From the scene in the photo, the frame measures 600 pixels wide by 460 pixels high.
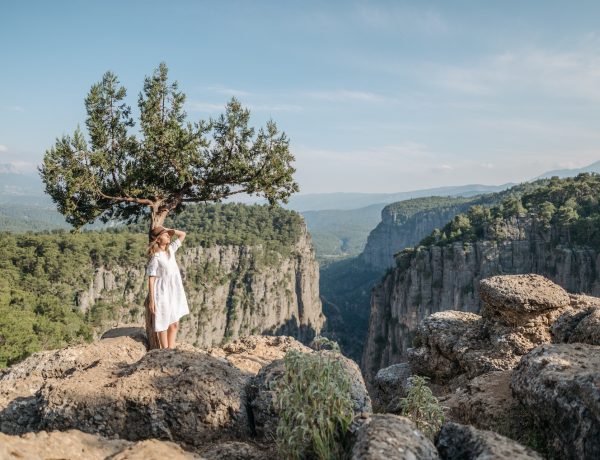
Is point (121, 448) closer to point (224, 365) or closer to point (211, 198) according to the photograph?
point (224, 365)

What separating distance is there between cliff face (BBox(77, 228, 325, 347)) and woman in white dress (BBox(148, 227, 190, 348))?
219 ft

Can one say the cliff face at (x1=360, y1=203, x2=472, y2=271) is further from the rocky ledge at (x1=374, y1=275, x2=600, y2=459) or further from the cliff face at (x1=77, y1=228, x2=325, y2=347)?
the rocky ledge at (x1=374, y1=275, x2=600, y2=459)

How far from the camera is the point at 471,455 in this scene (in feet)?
8.89

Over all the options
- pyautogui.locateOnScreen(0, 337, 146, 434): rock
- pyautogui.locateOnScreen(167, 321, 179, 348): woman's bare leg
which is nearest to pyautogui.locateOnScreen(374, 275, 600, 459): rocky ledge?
pyautogui.locateOnScreen(167, 321, 179, 348): woman's bare leg

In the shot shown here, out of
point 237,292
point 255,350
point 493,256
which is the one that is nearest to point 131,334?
point 255,350

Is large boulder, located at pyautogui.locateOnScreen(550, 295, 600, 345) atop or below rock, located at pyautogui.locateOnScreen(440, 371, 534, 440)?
atop

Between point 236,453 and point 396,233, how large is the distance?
176291 millimetres

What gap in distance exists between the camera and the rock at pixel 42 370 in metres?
4.38

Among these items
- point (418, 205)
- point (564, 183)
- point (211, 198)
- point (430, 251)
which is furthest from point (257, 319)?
point (418, 205)

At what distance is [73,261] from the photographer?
59.1 metres

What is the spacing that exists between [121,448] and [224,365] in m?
1.78

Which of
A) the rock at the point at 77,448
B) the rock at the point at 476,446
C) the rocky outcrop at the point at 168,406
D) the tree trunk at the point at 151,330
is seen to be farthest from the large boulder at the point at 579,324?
the tree trunk at the point at 151,330

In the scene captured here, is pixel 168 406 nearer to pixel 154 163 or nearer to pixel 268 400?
pixel 268 400

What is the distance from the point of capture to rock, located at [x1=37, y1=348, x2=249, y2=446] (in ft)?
12.5
